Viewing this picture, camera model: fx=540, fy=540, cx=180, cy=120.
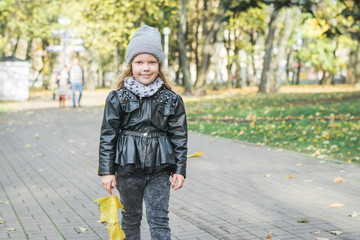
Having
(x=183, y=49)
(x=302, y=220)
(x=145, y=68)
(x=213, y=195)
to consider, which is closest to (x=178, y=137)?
(x=145, y=68)

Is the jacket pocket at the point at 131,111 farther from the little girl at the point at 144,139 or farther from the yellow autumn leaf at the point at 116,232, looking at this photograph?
the yellow autumn leaf at the point at 116,232

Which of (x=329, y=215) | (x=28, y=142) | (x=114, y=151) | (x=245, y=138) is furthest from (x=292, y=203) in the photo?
(x=28, y=142)

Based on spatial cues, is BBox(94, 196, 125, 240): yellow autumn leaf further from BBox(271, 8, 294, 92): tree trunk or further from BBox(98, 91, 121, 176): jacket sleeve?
BBox(271, 8, 294, 92): tree trunk

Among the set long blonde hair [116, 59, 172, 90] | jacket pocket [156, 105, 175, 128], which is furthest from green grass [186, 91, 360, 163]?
jacket pocket [156, 105, 175, 128]

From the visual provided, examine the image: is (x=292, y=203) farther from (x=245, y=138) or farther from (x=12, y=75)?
(x=12, y=75)

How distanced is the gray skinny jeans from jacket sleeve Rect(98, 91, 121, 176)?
0.13 m

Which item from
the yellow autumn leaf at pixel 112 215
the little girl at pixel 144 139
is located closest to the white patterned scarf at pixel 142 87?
the little girl at pixel 144 139

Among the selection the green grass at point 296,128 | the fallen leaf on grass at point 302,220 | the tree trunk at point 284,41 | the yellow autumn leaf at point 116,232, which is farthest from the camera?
the tree trunk at point 284,41

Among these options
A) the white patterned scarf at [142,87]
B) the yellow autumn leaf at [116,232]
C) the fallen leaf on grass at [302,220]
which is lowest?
the fallen leaf on grass at [302,220]

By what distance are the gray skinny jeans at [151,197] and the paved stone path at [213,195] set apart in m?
0.87

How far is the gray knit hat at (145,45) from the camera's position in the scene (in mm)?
3580

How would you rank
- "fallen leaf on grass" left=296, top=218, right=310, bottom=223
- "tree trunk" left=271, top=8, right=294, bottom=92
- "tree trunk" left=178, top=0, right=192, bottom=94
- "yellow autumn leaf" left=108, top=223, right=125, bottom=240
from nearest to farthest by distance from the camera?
"yellow autumn leaf" left=108, top=223, right=125, bottom=240
"fallen leaf on grass" left=296, top=218, right=310, bottom=223
"tree trunk" left=178, top=0, right=192, bottom=94
"tree trunk" left=271, top=8, right=294, bottom=92

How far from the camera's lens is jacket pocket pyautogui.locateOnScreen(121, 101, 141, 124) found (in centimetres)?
348

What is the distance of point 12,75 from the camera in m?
27.7
